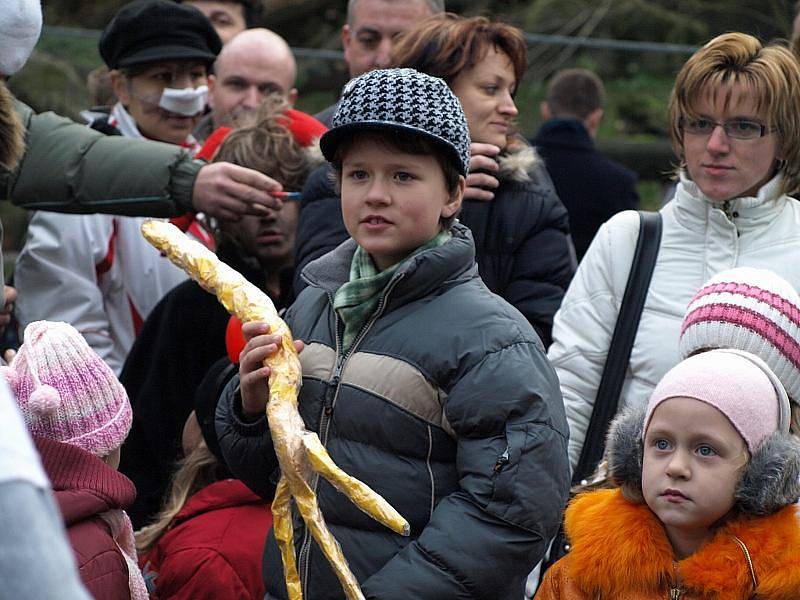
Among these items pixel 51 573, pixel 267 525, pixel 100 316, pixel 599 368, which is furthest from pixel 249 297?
pixel 100 316

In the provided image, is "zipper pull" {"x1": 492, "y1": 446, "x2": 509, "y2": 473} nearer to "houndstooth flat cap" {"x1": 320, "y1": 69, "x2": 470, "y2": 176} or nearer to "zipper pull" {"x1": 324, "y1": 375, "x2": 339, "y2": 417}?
"zipper pull" {"x1": 324, "y1": 375, "x2": 339, "y2": 417}

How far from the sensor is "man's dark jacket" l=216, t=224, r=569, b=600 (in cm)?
284

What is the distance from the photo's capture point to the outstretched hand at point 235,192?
404cm

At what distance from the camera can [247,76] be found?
19.3ft

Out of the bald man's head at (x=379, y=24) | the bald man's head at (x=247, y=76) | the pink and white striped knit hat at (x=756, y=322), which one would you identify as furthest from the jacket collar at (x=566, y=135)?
the pink and white striped knit hat at (x=756, y=322)

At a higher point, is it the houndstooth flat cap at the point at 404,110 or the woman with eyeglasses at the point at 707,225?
the houndstooth flat cap at the point at 404,110

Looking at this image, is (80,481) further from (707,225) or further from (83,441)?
(707,225)

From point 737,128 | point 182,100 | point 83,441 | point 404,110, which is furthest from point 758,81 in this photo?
point 182,100

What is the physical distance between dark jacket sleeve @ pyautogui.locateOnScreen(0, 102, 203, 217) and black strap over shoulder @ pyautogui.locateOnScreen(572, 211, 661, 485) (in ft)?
4.66

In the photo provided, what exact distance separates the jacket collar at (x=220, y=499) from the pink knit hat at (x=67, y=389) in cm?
74

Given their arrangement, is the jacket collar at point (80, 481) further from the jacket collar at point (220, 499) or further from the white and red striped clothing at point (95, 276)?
the white and red striped clothing at point (95, 276)

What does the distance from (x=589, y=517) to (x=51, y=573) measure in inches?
77.4

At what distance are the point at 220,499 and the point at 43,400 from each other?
3.34 ft

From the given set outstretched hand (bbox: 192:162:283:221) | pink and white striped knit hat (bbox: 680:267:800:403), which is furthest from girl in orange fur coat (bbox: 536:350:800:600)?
outstretched hand (bbox: 192:162:283:221)
